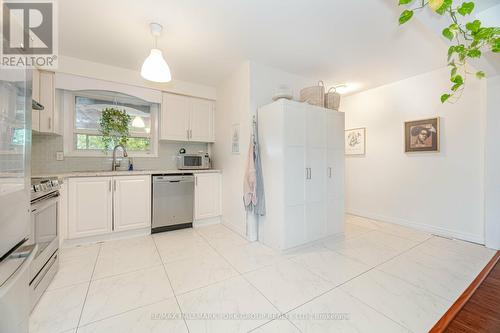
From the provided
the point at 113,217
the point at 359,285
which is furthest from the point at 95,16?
the point at 359,285

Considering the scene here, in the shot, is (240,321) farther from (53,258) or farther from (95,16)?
(95,16)

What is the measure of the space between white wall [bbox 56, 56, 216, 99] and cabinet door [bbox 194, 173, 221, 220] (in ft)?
4.82

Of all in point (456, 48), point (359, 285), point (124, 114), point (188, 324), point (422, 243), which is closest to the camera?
point (188, 324)

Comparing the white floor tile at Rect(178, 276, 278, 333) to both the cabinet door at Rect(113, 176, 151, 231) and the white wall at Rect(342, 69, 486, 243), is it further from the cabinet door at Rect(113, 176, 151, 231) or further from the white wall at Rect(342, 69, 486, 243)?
the white wall at Rect(342, 69, 486, 243)

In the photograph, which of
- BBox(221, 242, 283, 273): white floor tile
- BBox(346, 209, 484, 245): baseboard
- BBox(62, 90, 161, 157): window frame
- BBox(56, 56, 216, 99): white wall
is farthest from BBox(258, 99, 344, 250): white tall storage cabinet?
BBox(62, 90, 161, 157): window frame

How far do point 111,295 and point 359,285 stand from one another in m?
2.05

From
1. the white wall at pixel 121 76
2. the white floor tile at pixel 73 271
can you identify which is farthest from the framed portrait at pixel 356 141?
the white floor tile at pixel 73 271

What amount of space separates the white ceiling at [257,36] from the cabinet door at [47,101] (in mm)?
398

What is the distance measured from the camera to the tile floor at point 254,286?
4.38 feet

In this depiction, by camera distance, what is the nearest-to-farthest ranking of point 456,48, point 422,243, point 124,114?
point 456,48 → point 422,243 → point 124,114

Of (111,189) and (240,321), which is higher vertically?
(111,189)

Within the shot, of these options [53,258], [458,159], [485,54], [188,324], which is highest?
[485,54]

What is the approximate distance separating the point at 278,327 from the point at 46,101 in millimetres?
3491

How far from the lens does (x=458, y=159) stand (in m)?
2.73
